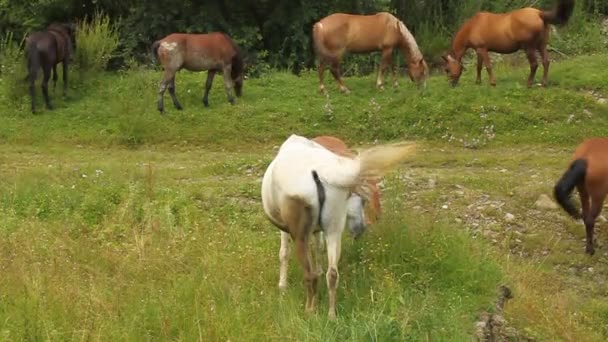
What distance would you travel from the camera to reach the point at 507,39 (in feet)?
48.6

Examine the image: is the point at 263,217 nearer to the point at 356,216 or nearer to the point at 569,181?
the point at 356,216

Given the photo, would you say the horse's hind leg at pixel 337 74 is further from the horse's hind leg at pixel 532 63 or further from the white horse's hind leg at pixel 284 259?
the white horse's hind leg at pixel 284 259

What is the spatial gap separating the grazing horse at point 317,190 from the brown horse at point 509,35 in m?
8.96

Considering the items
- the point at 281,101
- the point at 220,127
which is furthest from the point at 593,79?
the point at 220,127

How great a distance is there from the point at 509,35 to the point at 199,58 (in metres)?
4.79

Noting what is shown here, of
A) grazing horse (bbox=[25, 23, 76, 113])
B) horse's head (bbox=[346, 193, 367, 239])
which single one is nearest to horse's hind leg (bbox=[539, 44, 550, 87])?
grazing horse (bbox=[25, 23, 76, 113])

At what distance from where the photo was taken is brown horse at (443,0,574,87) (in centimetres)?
1450

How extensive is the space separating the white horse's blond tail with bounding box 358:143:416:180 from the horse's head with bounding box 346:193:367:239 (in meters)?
0.84

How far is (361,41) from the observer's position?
50.8 ft

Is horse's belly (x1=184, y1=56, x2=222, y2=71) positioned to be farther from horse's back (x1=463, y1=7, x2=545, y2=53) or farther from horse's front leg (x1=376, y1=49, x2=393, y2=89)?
horse's back (x1=463, y1=7, x2=545, y2=53)

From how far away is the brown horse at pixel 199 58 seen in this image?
14555mm

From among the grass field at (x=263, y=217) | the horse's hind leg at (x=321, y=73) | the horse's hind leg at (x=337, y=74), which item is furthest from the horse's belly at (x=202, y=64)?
the horse's hind leg at (x=337, y=74)

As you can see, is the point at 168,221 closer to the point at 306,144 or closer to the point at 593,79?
the point at 306,144

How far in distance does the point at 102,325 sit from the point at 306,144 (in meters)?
1.83
